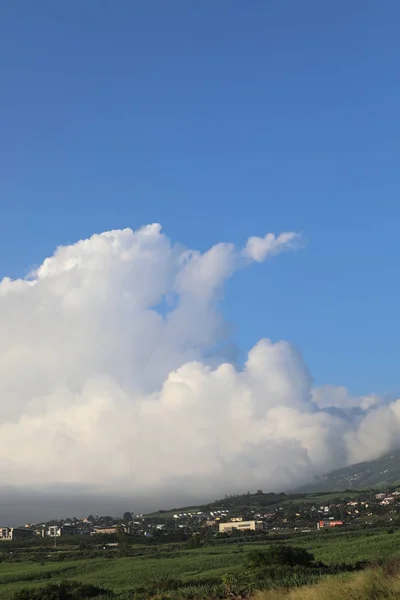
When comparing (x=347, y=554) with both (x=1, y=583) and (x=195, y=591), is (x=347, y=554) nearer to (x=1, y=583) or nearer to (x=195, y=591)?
(x=1, y=583)

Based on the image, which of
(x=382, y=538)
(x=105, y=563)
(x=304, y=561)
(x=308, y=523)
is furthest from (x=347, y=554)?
(x=308, y=523)

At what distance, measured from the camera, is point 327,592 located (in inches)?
824

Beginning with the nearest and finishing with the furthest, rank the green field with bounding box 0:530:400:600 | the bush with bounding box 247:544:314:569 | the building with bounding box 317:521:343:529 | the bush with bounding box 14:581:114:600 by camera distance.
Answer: the bush with bounding box 14:581:114:600, the bush with bounding box 247:544:314:569, the green field with bounding box 0:530:400:600, the building with bounding box 317:521:343:529

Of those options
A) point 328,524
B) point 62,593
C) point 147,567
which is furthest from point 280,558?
point 328,524

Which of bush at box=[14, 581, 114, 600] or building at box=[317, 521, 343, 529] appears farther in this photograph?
building at box=[317, 521, 343, 529]

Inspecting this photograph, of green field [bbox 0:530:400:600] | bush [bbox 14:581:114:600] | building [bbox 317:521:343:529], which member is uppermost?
building [bbox 317:521:343:529]

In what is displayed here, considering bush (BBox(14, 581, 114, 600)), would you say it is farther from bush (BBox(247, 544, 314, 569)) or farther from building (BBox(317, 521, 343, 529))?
building (BBox(317, 521, 343, 529))

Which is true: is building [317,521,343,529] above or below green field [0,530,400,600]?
above

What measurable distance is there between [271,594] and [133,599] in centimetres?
1108

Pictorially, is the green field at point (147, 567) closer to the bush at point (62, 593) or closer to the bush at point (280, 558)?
the bush at point (280, 558)

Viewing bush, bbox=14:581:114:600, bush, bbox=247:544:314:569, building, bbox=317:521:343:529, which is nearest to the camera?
bush, bbox=14:581:114:600

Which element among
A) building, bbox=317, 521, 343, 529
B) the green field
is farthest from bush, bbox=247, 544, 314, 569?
building, bbox=317, 521, 343, 529

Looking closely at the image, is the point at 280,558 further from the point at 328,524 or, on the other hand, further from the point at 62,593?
the point at 328,524

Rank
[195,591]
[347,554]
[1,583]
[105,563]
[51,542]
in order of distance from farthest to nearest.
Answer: [51,542] < [105,563] < [1,583] < [347,554] < [195,591]
